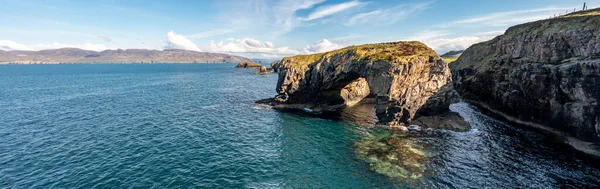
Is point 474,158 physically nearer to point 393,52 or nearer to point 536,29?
point 393,52

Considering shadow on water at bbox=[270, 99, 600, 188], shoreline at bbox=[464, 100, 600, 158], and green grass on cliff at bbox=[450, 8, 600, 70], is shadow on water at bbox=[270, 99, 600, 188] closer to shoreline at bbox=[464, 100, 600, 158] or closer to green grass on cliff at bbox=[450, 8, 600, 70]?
shoreline at bbox=[464, 100, 600, 158]

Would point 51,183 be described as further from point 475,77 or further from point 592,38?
point 475,77

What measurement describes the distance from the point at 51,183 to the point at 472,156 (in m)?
53.7

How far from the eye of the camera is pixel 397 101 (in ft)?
172

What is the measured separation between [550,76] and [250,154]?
5554 centimetres

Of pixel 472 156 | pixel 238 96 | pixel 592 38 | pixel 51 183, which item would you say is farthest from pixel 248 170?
pixel 592 38

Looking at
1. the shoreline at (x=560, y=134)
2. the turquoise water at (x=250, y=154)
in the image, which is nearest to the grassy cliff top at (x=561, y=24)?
the shoreline at (x=560, y=134)

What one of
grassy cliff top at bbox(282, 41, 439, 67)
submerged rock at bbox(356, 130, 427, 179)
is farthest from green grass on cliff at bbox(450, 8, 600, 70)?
submerged rock at bbox(356, 130, 427, 179)

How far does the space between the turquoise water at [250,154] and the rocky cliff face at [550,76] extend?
17.1ft

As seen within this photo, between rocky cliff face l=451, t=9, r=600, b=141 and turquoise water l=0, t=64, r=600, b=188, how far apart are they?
17.1ft

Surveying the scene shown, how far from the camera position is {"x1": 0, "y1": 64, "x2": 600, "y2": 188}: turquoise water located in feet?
103

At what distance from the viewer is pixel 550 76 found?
160ft

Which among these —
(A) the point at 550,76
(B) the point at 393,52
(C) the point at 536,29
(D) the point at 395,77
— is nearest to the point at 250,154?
(D) the point at 395,77

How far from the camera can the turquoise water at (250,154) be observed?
3128cm
